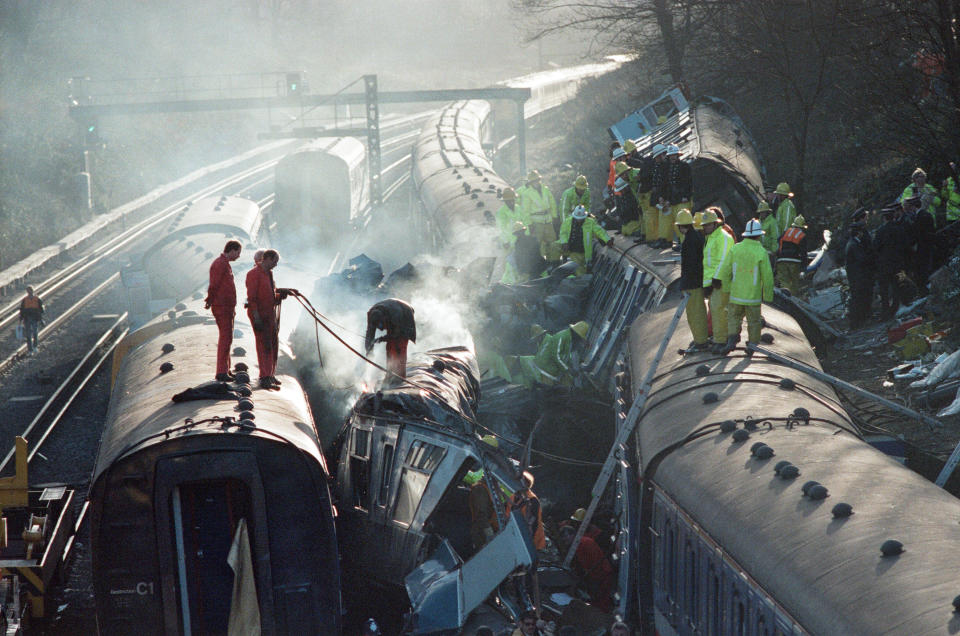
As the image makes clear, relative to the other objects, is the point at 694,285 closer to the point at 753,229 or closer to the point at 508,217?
the point at 753,229

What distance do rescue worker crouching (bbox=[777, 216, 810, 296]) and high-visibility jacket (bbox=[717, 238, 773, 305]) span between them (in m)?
5.84

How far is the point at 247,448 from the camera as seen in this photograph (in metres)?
9.18

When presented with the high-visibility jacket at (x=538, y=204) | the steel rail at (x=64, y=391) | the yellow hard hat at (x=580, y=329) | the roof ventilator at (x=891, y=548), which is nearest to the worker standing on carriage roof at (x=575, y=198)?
the high-visibility jacket at (x=538, y=204)

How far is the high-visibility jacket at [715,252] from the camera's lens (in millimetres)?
11500

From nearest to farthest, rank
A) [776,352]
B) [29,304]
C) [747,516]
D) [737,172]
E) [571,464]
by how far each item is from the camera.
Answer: [747,516]
[776,352]
[571,464]
[737,172]
[29,304]

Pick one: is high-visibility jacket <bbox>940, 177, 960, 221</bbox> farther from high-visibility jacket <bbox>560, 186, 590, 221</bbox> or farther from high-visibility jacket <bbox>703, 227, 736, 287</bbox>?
high-visibility jacket <bbox>703, 227, 736, 287</bbox>

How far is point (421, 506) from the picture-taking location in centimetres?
991

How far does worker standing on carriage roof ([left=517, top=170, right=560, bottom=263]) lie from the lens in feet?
66.0

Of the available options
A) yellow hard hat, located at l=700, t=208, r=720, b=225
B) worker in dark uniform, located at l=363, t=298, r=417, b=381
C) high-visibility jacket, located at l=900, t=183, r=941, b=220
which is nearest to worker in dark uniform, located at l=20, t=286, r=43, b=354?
worker in dark uniform, located at l=363, t=298, r=417, b=381

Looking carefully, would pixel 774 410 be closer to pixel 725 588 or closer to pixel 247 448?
pixel 725 588

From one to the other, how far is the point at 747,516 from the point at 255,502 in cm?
427

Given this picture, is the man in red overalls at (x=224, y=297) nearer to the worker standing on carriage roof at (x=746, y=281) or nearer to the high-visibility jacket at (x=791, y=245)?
the worker standing on carriage roof at (x=746, y=281)

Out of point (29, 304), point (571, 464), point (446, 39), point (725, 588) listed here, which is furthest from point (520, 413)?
point (446, 39)

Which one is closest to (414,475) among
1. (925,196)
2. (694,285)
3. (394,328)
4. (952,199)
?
(394,328)
